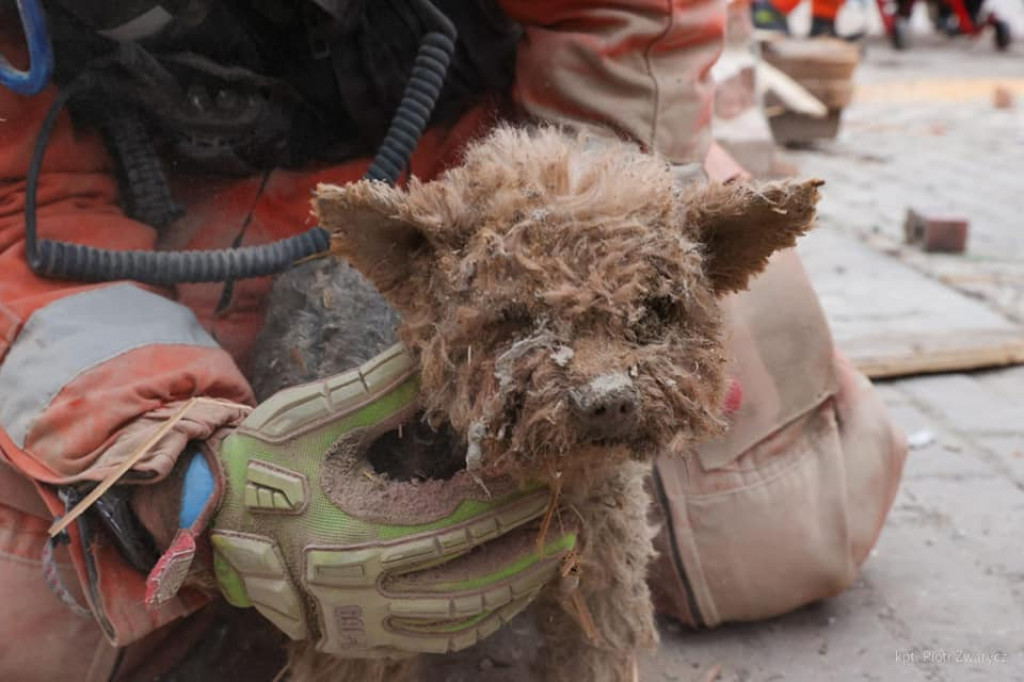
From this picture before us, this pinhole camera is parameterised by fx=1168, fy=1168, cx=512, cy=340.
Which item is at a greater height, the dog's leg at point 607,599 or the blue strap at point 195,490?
the blue strap at point 195,490

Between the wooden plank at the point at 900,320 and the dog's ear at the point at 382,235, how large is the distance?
2027 millimetres

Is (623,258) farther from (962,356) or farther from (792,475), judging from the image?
(962,356)

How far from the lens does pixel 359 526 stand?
145cm

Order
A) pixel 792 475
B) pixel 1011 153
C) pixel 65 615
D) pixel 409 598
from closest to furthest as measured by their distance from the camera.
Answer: pixel 409 598 < pixel 65 615 < pixel 792 475 < pixel 1011 153

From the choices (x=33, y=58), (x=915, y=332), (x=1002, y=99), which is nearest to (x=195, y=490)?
(x=33, y=58)

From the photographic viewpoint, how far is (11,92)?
180 centimetres

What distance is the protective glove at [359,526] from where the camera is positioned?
144 cm

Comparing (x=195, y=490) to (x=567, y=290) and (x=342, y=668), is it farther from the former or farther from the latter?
(x=567, y=290)

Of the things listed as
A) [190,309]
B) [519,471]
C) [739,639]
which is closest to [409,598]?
[519,471]

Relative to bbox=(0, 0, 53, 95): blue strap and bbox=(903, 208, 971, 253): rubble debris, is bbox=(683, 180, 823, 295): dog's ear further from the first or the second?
bbox=(903, 208, 971, 253): rubble debris

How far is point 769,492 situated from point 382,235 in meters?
0.96

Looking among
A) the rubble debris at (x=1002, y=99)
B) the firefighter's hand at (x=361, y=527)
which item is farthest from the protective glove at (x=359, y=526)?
the rubble debris at (x=1002, y=99)

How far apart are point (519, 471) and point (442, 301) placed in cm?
21

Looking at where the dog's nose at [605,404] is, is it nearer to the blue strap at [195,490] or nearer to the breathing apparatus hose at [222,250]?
the blue strap at [195,490]
